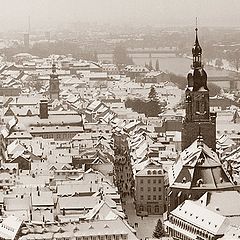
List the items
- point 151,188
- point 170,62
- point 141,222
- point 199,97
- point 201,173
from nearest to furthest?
1. point 201,173
2. point 141,222
3. point 199,97
4. point 151,188
5. point 170,62

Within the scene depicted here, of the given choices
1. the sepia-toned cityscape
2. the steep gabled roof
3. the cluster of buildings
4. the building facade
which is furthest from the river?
the steep gabled roof

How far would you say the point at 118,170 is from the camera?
5112cm

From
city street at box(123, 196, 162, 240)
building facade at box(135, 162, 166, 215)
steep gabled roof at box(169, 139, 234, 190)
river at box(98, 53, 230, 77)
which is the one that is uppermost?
steep gabled roof at box(169, 139, 234, 190)

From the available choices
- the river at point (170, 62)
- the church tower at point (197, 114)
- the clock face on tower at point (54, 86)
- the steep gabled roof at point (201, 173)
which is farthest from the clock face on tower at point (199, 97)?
the river at point (170, 62)

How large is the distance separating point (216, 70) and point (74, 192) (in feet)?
251

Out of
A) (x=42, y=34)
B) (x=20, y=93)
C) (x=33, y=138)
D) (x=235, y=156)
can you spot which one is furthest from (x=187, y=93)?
(x=42, y=34)

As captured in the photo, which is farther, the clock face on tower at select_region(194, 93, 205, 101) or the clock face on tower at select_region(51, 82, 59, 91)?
the clock face on tower at select_region(51, 82, 59, 91)

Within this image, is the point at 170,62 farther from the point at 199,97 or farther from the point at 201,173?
the point at 201,173

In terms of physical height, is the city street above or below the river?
above

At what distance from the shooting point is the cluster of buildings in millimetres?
35219

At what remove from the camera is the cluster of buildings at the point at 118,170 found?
35.2 m

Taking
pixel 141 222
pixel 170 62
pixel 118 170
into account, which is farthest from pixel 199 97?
pixel 170 62

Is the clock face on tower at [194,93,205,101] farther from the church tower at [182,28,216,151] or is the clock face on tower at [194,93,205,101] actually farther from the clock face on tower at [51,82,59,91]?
the clock face on tower at [51,82,59,91]

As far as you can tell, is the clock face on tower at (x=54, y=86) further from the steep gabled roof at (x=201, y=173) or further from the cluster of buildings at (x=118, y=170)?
the steep gabled roof at (x=201, y=173)
